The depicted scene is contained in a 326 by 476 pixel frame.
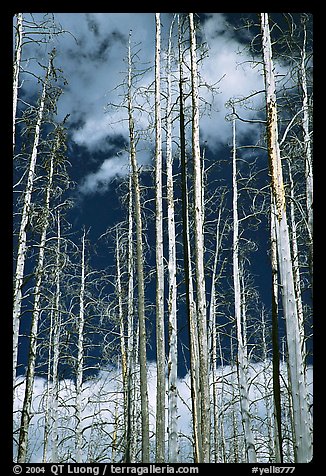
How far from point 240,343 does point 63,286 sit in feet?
15.9

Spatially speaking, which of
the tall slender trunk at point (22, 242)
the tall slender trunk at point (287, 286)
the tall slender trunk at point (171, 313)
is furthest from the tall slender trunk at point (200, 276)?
the tall slender trunk at point (22, 242)

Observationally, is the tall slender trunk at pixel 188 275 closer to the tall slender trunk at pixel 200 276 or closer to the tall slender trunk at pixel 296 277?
the tall slender trunk at pixel 200 276

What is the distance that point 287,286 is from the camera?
5613 mm

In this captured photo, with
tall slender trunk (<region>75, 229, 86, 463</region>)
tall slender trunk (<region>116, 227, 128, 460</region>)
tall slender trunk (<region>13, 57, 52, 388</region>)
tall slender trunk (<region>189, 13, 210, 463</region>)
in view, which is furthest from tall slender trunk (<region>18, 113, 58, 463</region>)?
tall slender trunk (<region>116, 227, 128, 460</region>)

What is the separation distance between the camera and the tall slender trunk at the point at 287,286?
510cm

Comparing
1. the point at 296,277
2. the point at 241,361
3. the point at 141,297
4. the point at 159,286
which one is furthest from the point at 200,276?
the point at 241,361

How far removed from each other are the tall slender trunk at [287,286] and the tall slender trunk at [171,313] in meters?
3.42

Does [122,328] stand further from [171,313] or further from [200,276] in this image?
[200,276]
